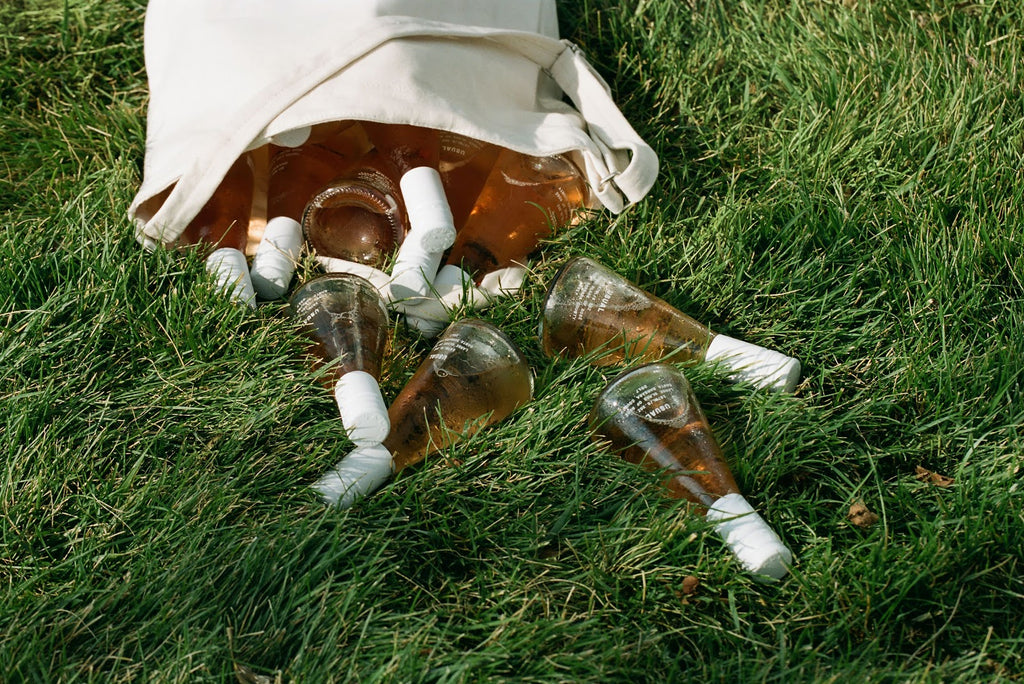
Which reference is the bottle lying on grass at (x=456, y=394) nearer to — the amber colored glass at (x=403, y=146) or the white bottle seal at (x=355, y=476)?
the white bottle seal at (x=355, y=476)

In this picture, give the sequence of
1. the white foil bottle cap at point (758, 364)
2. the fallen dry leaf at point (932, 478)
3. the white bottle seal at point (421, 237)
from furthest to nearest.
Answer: the white bottle seal at point (421, 237), the white foil bottle cap at point (758, 364), the fallen dry leaf at point (932, 478)

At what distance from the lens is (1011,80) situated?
2.37 m

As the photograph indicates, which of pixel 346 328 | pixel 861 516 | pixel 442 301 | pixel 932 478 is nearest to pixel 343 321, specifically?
pixel 346 328

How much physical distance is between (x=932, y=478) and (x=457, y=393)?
912mm

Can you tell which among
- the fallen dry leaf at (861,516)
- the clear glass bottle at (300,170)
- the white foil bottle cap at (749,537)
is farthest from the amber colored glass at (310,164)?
the fallen dry leaf at (861,516)

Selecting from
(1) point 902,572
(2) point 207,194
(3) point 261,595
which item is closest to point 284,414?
(3) point 261,595

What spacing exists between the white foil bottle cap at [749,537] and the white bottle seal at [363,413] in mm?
616

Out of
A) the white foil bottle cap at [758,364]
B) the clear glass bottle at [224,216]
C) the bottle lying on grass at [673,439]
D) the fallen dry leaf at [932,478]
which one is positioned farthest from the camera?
the clear glass bottle at [224,216]

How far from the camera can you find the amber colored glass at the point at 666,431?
169 cm

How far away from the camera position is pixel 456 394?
1.80 metres

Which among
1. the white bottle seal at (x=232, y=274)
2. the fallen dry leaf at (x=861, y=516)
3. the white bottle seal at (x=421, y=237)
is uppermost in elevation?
the white bottle seal at (x=421, y=237)

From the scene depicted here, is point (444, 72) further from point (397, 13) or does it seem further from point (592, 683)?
point (592, 683)

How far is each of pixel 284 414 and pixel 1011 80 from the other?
198 cm

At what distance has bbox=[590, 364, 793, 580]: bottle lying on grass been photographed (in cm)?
163
